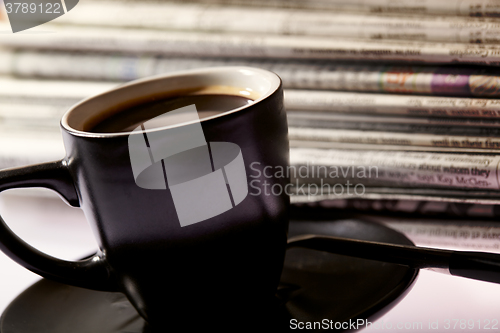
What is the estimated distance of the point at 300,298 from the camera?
0.28 meters

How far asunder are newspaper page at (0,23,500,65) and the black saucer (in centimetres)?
13

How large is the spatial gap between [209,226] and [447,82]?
209 mm

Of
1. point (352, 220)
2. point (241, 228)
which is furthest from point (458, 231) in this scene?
point (241, 228)

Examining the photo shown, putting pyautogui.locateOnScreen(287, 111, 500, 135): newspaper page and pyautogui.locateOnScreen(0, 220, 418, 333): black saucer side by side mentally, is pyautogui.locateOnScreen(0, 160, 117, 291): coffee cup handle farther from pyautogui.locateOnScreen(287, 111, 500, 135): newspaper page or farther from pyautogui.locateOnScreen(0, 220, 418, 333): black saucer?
pyautogui.locateOnScreen(287, 111, 500, 135): newspaper page

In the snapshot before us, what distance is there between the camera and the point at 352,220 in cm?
35

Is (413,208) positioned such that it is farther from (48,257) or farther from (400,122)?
(48,257)

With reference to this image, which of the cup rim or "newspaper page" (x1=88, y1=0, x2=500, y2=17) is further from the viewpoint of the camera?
"newspaper page" (x1=88, y1=0, x2=500, y2=17)

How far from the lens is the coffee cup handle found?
26 cm

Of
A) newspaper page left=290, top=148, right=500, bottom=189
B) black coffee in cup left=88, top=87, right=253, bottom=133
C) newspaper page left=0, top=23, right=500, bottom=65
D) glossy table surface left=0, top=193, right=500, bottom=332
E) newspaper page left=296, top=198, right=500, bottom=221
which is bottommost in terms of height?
glossy table surface left=0, top=193, right=500, bottom=332

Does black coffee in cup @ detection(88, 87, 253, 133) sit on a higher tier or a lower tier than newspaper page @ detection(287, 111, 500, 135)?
higher

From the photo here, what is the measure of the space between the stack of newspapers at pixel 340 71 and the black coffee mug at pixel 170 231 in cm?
11

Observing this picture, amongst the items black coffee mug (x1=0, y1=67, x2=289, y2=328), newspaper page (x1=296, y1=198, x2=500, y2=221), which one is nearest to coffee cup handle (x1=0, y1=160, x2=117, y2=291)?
black coffee mug (x1=0, y1=67, x2=289, y2=328)

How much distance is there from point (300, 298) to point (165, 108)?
142 mm

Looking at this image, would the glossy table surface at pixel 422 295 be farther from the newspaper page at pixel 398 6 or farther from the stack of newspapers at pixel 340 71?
the newspaper page at pixel 398 6
